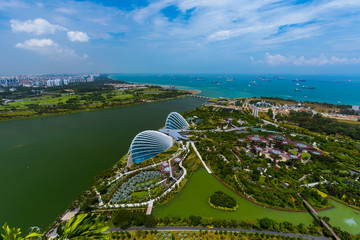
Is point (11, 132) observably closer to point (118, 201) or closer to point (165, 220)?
point (118, 201)

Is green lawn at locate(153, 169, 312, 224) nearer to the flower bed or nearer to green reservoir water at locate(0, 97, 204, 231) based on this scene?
the flower bed

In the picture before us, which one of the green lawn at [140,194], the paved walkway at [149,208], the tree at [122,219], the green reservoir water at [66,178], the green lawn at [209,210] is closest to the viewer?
Result: the tree at [122,219]

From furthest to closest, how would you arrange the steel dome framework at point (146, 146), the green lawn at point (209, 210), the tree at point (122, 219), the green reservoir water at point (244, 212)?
the steel dome framework at point (146, 146)
the green lawn at point (209, 210)
the green reservoir water at point (244, 212)
the tree at point (122, 219)

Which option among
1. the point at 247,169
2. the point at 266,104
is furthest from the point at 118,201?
the point at 266,104

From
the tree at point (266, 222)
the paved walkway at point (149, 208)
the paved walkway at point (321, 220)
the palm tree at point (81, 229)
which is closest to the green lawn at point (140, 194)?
the paved walkway at point (149, 208)

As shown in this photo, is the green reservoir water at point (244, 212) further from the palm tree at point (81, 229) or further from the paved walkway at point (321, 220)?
the palm tree at point (81, 229)

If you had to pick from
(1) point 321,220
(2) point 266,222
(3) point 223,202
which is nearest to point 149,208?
(3) point 223,202

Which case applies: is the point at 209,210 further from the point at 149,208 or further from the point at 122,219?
the point at 122,219
